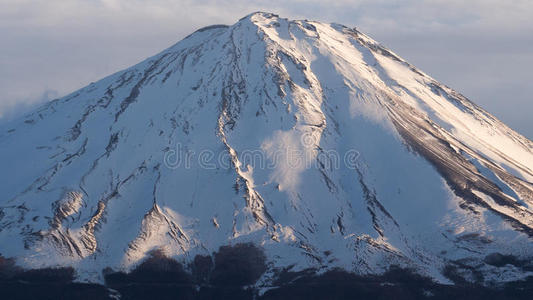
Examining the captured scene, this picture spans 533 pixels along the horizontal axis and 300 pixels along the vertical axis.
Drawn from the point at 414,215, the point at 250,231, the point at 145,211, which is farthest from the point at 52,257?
the point at 414,215

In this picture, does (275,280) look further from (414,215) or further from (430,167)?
(430,167)

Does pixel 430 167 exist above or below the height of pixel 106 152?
below

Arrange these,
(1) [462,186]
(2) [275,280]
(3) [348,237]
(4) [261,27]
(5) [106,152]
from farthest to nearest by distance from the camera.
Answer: (4) [261,27], (5) [106,152], (1) [462,186], (3) [348,237], (2) [275,280]

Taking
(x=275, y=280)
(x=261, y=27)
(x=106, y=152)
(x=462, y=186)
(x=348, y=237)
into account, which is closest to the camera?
(x=275, y=280)

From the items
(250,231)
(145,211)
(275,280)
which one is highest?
(145,211)

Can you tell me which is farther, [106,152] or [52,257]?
[106,152]

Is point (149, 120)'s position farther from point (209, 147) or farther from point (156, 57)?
point (156, 57)
